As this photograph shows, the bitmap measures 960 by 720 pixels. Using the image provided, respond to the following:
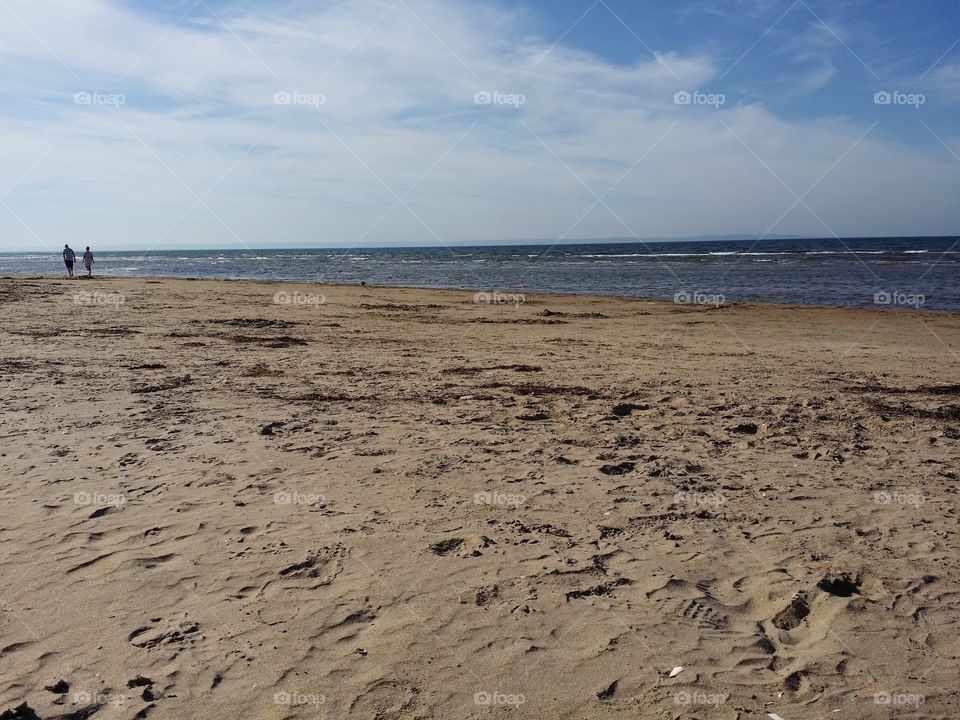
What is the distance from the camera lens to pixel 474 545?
4.29 m

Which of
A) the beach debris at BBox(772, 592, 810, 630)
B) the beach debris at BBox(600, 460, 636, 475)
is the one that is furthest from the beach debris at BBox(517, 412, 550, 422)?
the beach debris at BBox(772, 592, 810, 630)

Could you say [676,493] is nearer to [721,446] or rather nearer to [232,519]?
[721,446]

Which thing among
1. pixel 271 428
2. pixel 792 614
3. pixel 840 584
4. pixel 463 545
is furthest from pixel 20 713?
pixel 840 584

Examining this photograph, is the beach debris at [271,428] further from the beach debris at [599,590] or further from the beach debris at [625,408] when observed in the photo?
the beach debris at [599,590]

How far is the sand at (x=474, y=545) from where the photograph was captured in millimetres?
3049

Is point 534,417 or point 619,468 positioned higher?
point 534,417

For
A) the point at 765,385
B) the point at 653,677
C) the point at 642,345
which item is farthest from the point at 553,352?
the point at 653,677

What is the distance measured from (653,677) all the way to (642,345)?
1017 cm

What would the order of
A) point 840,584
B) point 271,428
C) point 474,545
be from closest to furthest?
point 840,584 → point 474,545 → point 271,428

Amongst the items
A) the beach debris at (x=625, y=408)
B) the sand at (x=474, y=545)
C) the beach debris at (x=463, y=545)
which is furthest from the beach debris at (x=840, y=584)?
the beach debris at (x=625, y=408)

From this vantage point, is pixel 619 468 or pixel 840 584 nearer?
pixel 840 584

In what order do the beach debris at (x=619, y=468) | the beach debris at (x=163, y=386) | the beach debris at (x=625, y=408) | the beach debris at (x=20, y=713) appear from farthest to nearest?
the beach debris at (x=163, y=386) → the beach debris at (x=625, y=408) → the beach debris at (x=619, y=468) → the beach debris at (x=20, y=713)

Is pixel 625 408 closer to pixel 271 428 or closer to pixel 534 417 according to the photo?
pixel 534 417

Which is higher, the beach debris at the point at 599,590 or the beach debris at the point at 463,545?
the beach debris at the point at 463,545
